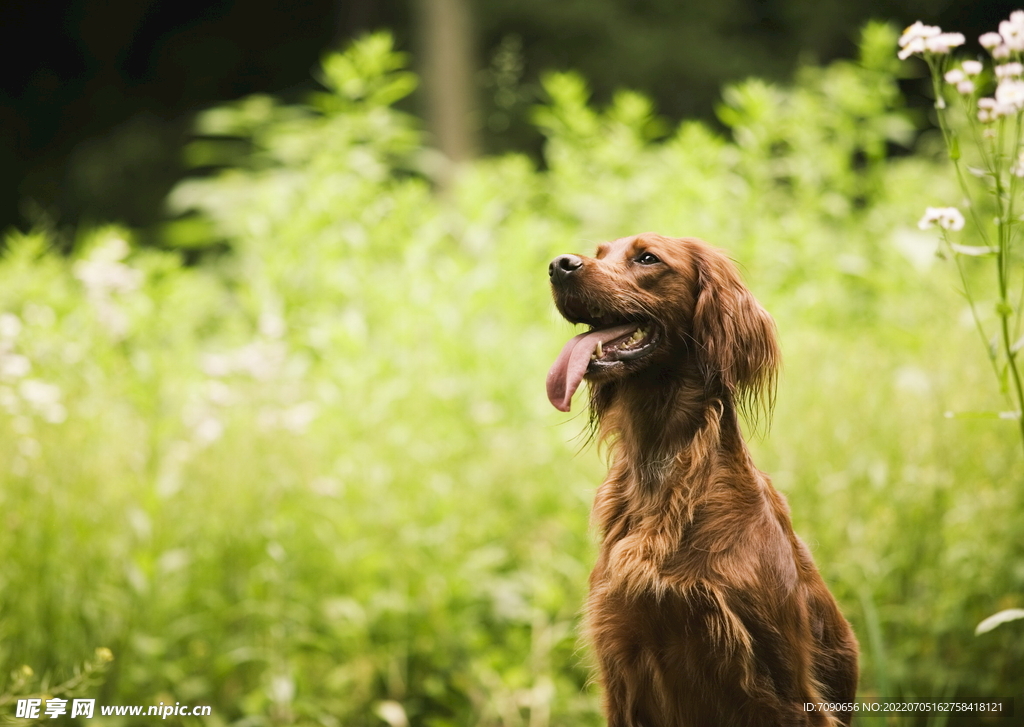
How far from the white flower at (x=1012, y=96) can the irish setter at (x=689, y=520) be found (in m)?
0.66

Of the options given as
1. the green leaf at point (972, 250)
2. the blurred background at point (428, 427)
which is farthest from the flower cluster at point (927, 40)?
the blurred background at point (428, 427)

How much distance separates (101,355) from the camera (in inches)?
137

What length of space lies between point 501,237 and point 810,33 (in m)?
6.95

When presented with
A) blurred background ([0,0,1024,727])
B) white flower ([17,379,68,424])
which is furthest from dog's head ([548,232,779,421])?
white flower ([17,379,68,424])

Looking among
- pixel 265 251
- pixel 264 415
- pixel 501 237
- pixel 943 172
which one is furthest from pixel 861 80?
pixel 264 415

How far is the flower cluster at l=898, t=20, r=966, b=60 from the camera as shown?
176 centimetres

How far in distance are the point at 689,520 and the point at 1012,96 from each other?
1.09 meters

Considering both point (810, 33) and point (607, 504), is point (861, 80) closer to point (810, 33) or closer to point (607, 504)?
point (607, 504)

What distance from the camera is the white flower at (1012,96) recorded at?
1.73 m

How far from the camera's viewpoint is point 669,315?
1.67 meters

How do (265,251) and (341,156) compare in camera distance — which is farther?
(341,156)

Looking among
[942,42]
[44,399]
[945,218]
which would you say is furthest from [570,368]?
[44,399]

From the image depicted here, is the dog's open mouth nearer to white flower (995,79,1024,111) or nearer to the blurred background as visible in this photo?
the blurred background

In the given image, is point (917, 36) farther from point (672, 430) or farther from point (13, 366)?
point (13, 366)
